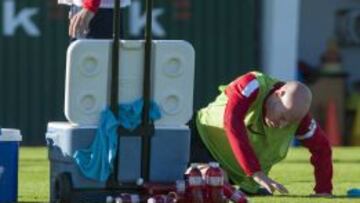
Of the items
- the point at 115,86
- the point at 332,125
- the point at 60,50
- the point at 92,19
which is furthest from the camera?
the point at 332,125

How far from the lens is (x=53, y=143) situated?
7062mm

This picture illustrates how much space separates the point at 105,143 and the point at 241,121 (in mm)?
794

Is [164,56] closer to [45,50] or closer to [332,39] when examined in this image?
[45,50]

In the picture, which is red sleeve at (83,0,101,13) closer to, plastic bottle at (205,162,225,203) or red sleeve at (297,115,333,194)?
red sleeve at (297,115,333,194)

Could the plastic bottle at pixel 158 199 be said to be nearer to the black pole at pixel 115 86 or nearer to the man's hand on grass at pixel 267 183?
the black pole at pixel 115 86

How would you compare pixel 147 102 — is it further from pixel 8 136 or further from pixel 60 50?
pixel 60 50

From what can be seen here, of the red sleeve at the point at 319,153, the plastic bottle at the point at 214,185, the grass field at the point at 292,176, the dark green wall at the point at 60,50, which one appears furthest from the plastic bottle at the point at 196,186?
the dark green wall at the point at 60,50

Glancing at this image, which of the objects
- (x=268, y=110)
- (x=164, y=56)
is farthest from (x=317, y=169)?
(x=164, y=56)

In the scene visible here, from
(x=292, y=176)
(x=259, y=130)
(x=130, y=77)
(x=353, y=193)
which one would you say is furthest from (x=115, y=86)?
(x=292, y=176)

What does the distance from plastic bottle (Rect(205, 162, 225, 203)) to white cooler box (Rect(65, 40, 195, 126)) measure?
44 centimetres

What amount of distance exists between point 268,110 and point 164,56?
0.69 m

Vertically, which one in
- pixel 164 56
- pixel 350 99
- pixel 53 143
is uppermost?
pixel 164 56

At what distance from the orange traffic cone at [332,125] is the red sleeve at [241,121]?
11.0m

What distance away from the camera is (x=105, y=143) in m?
6.74
